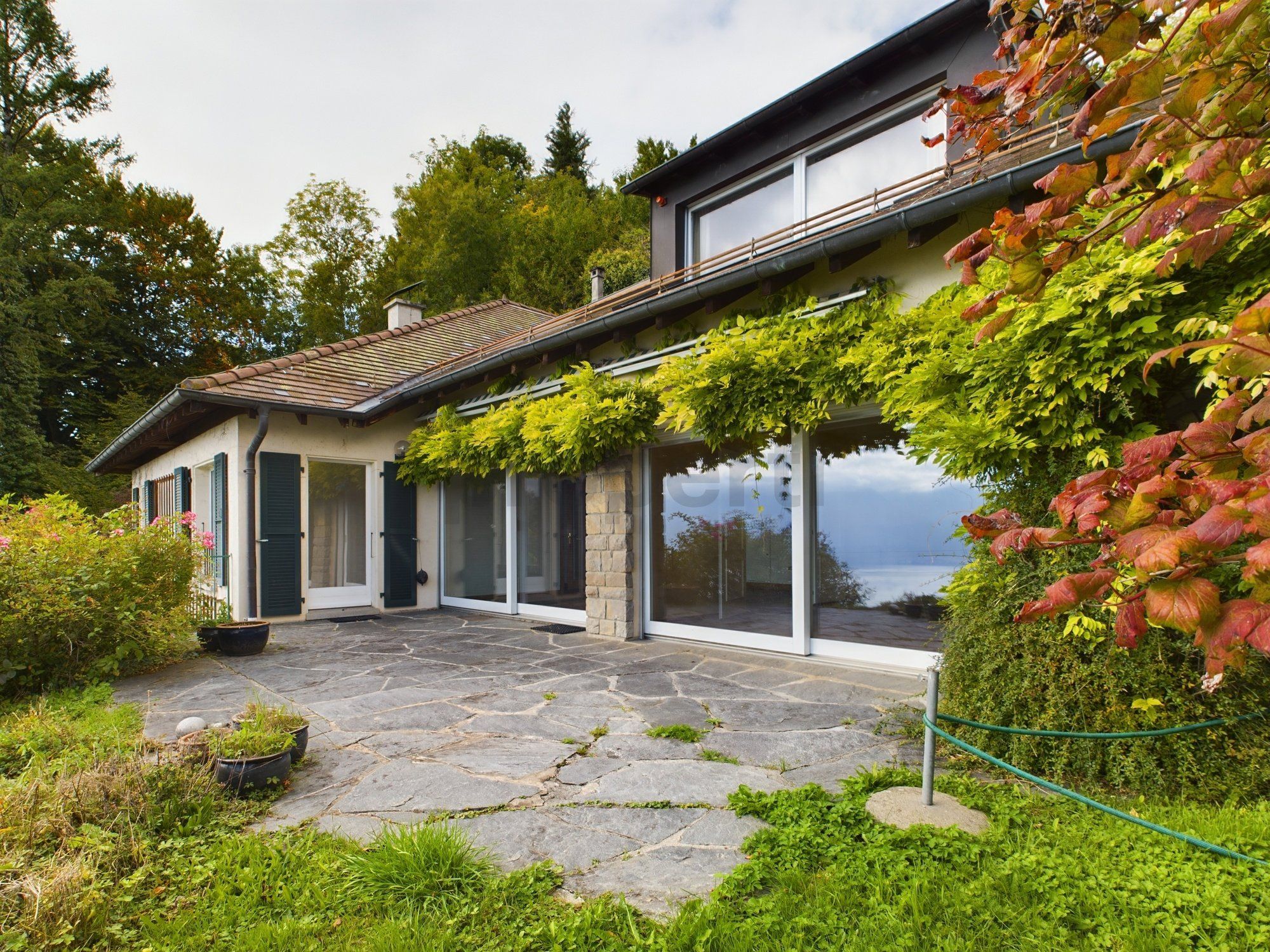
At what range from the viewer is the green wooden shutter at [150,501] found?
1364 centimetres

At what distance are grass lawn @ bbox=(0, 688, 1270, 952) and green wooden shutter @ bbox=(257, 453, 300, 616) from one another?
620 centimetres

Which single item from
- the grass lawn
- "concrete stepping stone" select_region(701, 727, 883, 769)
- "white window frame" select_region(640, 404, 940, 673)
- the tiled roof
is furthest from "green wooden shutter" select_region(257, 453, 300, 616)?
"concrete stepping stone" select_region(701, 727, 883, 769)

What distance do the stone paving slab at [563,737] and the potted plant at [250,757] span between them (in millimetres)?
139

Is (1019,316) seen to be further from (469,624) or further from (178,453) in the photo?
(178,453)

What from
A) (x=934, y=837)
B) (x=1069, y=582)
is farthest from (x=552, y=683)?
(x=1069, y=582)

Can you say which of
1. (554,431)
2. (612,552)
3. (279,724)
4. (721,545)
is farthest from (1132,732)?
(554,431)

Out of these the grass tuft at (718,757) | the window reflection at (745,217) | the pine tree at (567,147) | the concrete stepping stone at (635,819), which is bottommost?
the grass tuft at (718,757)

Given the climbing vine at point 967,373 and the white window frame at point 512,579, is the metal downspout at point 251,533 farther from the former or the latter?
the climbing vine at point 967,373

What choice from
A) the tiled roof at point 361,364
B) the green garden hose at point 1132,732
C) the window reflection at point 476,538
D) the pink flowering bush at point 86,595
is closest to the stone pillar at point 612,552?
the window reflection at point 476,538

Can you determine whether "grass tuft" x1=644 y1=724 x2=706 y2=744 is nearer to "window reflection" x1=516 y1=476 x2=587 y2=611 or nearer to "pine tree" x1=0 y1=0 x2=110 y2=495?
"window reflection" x1=516 y1=476 x2=587 y2=611

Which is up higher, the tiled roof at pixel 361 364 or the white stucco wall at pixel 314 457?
the tiled roof at pixel 361 364

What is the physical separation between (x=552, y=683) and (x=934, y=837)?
337 centimetres

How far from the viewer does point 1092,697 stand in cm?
312

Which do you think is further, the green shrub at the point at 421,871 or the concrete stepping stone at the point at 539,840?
the concrete stepping stone at the point at 539,840
